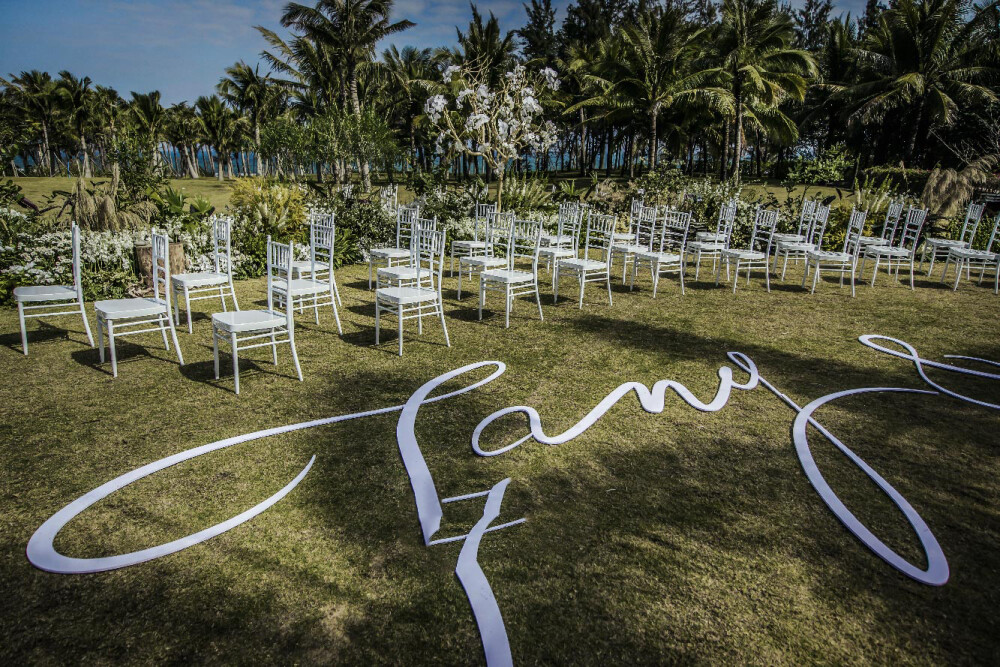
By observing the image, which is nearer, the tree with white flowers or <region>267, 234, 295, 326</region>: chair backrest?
<region>267, 234, 295, 326</region>: chair backrest

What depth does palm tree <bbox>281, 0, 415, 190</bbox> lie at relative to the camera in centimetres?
2598

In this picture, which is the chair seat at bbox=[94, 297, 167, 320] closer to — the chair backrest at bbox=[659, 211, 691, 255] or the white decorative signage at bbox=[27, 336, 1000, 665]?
the white decorative signage at bbox=[27, 336, 1000, 665]

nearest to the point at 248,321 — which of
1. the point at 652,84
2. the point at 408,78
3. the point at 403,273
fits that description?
the point at 403,273

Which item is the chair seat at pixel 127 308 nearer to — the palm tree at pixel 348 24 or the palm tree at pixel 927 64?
the palm tree at pixel 348 24

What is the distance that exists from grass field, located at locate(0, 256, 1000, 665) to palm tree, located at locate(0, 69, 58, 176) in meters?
48.1

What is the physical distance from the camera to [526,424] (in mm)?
4355

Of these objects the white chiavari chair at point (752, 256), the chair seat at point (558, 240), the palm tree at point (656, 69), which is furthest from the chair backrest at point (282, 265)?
the palm tree at point (656, 69)

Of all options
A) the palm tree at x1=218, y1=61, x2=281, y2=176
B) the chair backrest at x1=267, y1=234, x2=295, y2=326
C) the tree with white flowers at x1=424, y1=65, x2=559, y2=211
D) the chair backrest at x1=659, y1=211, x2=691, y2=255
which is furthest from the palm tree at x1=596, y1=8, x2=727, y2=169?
the palm tree at x1=218, y1=61, x2=281, y2=176

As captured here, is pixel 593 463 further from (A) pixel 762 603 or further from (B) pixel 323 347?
(B) pixel 323 347

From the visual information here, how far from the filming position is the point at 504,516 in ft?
10.5

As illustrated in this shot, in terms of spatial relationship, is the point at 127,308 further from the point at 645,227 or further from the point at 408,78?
the point at 408,78

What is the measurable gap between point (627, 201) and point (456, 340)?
11.4 metres

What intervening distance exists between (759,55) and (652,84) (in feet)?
13.7

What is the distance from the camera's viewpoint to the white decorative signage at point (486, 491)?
Answer: 271cm
